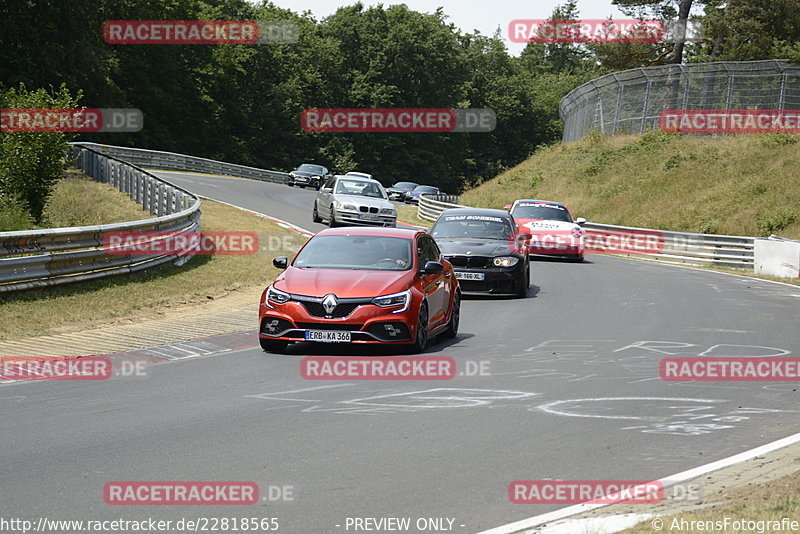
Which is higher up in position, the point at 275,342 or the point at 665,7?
the point at 665,7

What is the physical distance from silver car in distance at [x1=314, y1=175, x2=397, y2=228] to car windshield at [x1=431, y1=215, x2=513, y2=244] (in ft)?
39.8

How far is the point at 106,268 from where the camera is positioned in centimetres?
1738

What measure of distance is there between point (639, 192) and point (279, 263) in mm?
38751

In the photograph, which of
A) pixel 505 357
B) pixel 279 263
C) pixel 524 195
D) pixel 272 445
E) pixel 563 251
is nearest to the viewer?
pixel 272 445

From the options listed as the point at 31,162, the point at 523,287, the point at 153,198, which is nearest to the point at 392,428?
the point at 523,287

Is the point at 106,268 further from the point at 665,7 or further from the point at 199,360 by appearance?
the point at 665,7

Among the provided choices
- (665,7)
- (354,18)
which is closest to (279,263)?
(665,7)

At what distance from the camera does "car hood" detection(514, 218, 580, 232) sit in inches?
1117

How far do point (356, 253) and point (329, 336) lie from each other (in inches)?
66.2

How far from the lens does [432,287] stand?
1305cm

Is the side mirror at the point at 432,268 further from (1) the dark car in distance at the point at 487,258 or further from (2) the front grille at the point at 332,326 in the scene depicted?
(1) the dark car in distance at the point at 487,258

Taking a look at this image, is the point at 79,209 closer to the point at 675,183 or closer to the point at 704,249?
the point at 704,249

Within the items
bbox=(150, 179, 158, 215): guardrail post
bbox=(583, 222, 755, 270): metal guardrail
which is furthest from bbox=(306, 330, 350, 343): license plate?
bbox=(583, 222, 755, 270): metal guardrail

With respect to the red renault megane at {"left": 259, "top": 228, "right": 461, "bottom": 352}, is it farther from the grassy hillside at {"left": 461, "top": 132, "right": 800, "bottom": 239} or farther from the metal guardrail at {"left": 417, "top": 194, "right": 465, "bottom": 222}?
the metal guardrail at {"left": 417, "top": 194, "right": 465, "bottom": 222}
